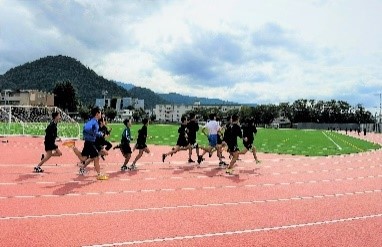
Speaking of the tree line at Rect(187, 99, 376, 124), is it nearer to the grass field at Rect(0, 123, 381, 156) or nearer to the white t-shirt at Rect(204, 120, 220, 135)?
the grass field at Rect(0, 123, 381, 156)

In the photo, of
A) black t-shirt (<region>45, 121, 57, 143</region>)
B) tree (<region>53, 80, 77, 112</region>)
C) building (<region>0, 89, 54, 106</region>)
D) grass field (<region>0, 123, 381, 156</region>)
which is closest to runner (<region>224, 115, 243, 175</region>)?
black t-shirt (<region>45, 121, 57, 143</region>)

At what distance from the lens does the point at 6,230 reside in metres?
6.49

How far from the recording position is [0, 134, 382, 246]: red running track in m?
6.35

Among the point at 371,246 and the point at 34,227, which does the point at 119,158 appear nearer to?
the point at 34,227

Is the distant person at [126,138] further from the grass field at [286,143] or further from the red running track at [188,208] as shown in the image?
the grass field at [286,143]

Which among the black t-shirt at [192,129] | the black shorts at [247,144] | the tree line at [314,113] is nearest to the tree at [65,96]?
the tree line at [314,113]

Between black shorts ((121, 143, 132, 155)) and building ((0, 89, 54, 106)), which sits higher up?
building ((0, 89, 54, 106))

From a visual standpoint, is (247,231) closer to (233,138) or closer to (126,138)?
(233,138)

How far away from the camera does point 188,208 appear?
27.3 ft

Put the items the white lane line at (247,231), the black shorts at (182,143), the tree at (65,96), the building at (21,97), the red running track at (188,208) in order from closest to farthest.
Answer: the white lane line at (247,231) < the red running track at (188,208) < the black shorts at (182,143) < the tree at (65,96) < the building at (21,97)

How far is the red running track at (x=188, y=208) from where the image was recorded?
635cm

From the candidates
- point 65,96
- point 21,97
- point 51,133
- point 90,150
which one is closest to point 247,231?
point 90,150

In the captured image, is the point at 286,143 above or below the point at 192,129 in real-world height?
below

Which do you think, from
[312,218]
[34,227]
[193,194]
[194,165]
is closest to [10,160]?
[194,165]
